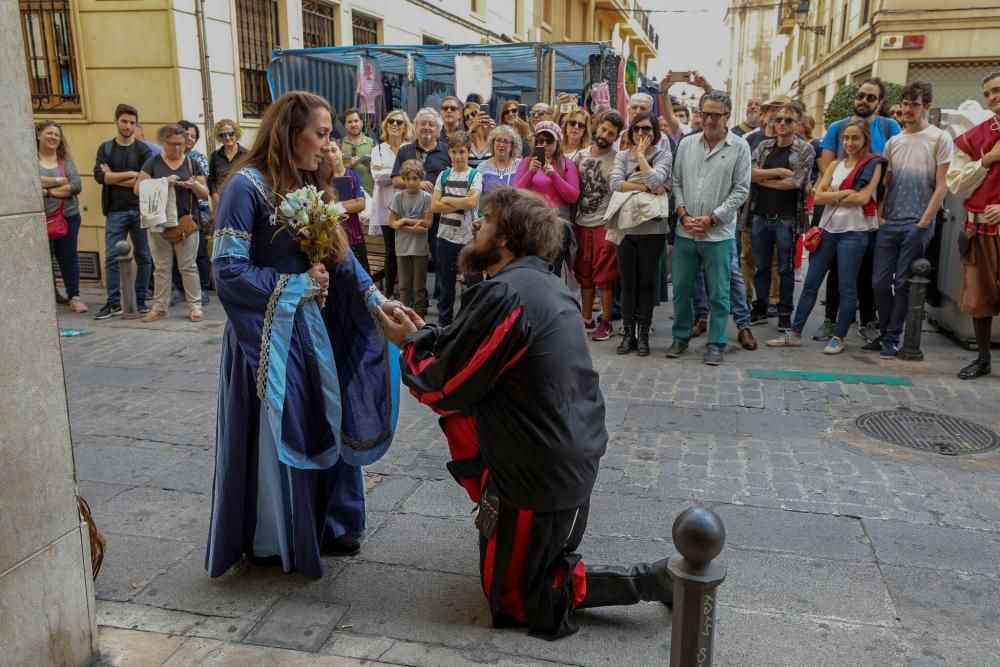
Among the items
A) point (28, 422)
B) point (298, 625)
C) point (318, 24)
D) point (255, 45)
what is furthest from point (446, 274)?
point (318, 24)

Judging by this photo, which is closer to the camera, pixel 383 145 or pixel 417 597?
pixel 417 597

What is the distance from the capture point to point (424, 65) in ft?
41.1

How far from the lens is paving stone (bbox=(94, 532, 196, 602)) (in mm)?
3506

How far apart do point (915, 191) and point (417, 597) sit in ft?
18.6

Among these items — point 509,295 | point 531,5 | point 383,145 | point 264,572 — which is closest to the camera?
point 509,295

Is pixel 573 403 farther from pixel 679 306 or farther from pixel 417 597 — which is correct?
pixel 679 306

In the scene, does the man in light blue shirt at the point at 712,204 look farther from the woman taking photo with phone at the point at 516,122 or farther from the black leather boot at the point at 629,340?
the woman taking photo with phone at the point at 516,122

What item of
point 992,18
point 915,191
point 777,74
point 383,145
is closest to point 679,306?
point 915,191

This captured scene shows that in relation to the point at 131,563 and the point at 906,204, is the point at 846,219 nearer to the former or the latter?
the point at 906,204

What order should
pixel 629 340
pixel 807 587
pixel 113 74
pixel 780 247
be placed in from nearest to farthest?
pixel 807 587
pixel 629 340
pixel 780 247
pixel 113 74

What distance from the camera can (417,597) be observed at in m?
3.43

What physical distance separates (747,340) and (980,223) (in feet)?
6.79

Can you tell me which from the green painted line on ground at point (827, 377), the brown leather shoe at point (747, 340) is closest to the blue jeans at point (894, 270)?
the green painted line on ground at point (827, 377)

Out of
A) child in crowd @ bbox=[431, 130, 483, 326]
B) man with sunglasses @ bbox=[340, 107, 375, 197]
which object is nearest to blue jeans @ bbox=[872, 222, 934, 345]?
child in crowd @ bbox=[431, 130, 483, 326]
